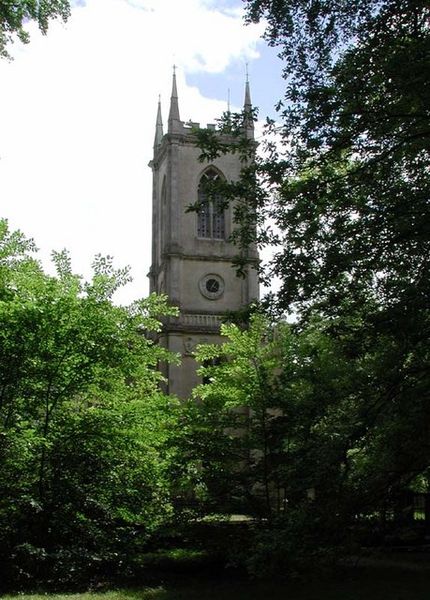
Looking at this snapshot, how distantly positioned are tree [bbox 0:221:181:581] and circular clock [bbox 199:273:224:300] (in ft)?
83.2

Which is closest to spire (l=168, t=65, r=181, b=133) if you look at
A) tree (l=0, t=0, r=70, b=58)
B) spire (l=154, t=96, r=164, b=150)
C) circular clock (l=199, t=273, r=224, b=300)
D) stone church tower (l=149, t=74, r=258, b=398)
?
stone church tower (l=149, t=74, r=258, b=398)

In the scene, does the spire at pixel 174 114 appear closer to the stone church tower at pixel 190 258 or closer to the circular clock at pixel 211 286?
the stone church tower at pixel 190 258

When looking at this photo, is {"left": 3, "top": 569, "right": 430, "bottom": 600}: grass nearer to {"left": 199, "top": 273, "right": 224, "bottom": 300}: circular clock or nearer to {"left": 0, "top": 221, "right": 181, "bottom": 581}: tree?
{"left": 0, "top": 221, "right": 181, "bottom": 581}: tree

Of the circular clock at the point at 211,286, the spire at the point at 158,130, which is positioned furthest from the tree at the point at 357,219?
the spire at the point at 158,130

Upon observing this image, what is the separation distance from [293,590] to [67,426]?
5.72m

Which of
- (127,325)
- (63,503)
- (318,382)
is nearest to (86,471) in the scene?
(63,503)

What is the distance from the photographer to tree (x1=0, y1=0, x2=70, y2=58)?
12.2 meters

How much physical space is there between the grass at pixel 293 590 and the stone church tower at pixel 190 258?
2123 centimetres

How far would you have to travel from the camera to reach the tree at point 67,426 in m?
11.8

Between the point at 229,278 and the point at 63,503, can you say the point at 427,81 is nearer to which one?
the point at 63,503

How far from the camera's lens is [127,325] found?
12.9 meters

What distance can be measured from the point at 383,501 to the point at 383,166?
15.3 feet

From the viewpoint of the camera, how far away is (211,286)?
1527 inches

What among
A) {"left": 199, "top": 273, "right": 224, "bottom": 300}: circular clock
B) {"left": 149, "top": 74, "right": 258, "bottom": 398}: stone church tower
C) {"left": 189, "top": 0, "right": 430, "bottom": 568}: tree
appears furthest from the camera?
{"left": 199, "top": 273, "right": 224, "bottom": 300}: circular clock
